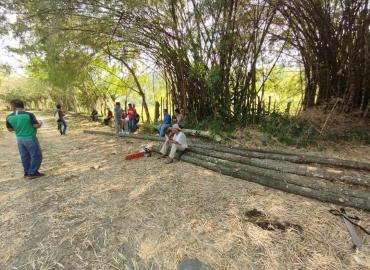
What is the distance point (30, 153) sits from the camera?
4328 millimetres

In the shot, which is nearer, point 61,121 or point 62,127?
point 61,121

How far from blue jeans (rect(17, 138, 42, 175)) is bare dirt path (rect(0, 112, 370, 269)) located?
0.22 meters

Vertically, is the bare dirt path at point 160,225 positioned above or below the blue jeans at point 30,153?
below

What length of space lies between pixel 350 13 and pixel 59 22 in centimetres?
663

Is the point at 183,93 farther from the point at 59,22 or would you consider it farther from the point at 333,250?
the point at 333,250

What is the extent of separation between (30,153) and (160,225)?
2.71m

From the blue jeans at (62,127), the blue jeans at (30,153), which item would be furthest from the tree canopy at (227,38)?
the blue jeans at (30,153)

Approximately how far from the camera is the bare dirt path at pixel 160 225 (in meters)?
2.38

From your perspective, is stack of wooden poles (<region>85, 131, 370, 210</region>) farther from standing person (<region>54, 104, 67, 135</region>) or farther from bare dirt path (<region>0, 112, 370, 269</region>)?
standing person (<region>54, 104, 67, 135</region>)

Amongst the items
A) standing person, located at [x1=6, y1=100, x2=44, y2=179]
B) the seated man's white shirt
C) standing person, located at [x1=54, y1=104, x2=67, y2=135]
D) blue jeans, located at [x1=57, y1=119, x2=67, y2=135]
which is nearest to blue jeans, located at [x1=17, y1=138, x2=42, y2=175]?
standing person, located at [x1=6, y1=100, x2=44, y2=179]

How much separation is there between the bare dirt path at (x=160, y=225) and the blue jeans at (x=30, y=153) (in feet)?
0.72

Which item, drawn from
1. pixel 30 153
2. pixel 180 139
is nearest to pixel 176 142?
pixel 180 139

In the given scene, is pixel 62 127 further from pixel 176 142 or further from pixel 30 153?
pixel 176 142

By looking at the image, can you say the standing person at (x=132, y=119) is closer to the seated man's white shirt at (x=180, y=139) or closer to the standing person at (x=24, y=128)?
the seated man's white shirt at (x=180, y=139)
